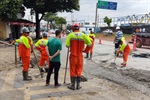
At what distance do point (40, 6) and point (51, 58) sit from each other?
881 inches

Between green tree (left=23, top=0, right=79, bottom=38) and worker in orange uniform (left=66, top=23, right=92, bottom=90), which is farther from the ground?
green tree (left=23, top=0, right=79, bottom=38)

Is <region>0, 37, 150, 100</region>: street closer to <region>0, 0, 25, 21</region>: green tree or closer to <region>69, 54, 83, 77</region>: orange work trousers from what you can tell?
<region>69, 54, 83, 77</region>: orange work trousers

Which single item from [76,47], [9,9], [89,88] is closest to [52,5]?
[9,9]

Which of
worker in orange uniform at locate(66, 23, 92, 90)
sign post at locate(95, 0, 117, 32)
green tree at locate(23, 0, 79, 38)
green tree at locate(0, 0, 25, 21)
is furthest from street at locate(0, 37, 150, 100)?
sign post at locate(95, 0, 117, 32)

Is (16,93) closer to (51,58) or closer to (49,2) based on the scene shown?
(51,58)

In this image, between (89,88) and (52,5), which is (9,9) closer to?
(52,5)

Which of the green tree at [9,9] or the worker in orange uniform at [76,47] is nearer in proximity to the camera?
the worker in orange uniform at [76,47]

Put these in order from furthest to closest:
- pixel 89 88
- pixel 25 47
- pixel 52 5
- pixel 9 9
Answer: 1. pixel 52 5
2. pixel 9 9
3. pixel 25 47
4. pixel 89 88

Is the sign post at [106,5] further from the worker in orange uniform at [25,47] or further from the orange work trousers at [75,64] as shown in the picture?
the orange work trousers at [75,64]

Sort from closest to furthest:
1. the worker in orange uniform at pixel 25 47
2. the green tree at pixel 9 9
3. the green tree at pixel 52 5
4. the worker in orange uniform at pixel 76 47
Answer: the worker in orange uniform at pixel 76 47 < the worker in orange uniform at pixel 25 47 < the green tree at pixel 9 9 < the green tree at pixel 52 5

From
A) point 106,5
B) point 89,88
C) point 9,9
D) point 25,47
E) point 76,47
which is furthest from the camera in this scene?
point 106,5

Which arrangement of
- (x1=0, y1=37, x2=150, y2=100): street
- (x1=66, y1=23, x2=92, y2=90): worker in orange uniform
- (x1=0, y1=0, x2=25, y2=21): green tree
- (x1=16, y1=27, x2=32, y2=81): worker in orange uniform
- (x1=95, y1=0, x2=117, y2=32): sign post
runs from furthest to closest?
(x1=95, y1=0, x2=117, y2=32): sign post < (x1=0, y1=0, x2=25, y2=21): green tree < (x1=16, y1=27, x2=32, y2=81): worker in orange uniform < (x1=66, y1=23, x2=92, y2=90): worker in orange uniform < (x1=0, y1=37, x2=150, y2=100): street

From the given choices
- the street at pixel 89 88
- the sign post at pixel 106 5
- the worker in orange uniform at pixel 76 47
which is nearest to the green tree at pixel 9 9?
the street at pixel 89 88

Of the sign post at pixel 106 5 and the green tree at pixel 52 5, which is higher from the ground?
the sign post at pixel 106 5
